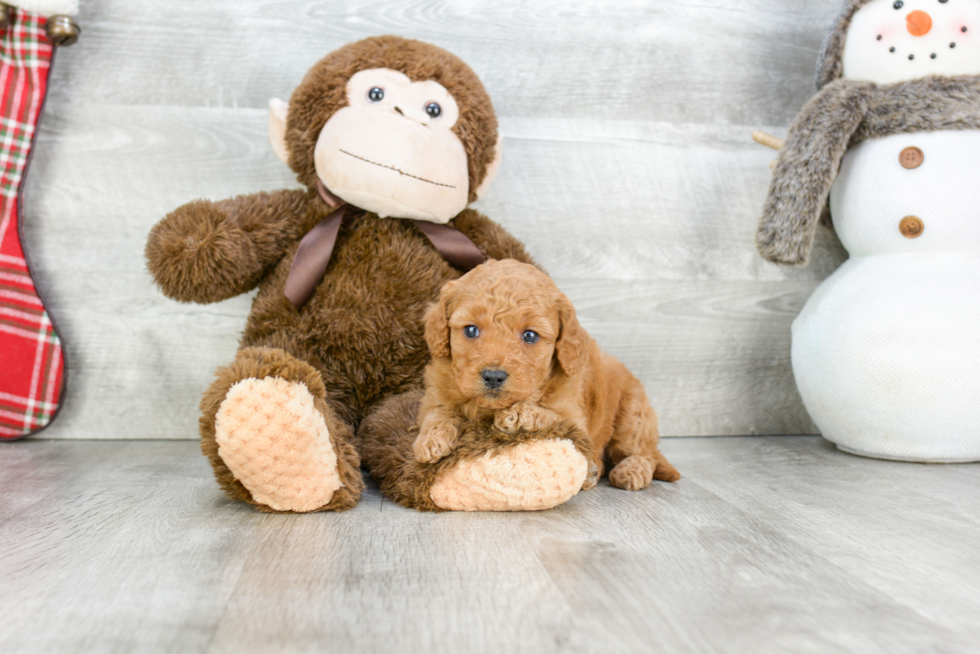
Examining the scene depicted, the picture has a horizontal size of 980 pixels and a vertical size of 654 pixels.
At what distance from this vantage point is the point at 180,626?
0.60 metres

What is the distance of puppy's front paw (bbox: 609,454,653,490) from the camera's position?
1085 millimetres

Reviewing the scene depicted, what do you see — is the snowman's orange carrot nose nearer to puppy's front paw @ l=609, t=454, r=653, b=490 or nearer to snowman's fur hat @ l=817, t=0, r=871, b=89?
snowman's fur hat @ l=817, t=0, r=871, b=89

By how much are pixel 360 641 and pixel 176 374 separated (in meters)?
0.99

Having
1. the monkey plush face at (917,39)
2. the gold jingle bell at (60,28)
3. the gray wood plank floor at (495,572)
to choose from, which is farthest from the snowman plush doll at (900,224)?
the gold jingle bell at (60,28)

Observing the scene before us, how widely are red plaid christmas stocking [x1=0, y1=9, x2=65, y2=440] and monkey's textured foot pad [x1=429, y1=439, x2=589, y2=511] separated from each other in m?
0.84

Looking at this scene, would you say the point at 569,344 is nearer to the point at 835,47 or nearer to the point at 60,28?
the point at 835,47

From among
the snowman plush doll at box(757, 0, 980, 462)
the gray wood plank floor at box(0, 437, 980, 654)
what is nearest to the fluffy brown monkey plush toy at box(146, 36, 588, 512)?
the gray wood plank floor at box(0, 437, 980, 654)

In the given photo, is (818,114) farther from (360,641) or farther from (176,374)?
(176,374)

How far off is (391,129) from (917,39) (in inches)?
37.9

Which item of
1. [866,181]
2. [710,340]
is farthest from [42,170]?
[866,181]

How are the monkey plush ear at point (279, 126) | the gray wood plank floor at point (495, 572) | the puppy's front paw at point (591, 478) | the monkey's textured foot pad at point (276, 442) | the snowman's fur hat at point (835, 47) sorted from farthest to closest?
the snowman's fur hat at point (835, 47)
the monkey plush ear at point (279, 126)
the puppy's front paw at point (591, 478)
the monkey's textured foot pad at point (276, 442)
the gray wood plank floor at point (495, 572)

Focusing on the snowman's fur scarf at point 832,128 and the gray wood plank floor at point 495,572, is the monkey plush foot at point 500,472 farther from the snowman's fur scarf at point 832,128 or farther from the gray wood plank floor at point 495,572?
the snowman's fur scarf at point 832,128

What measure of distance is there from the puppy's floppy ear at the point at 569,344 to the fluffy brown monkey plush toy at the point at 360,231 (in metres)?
0.27

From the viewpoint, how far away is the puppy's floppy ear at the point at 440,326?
93 centimetres
